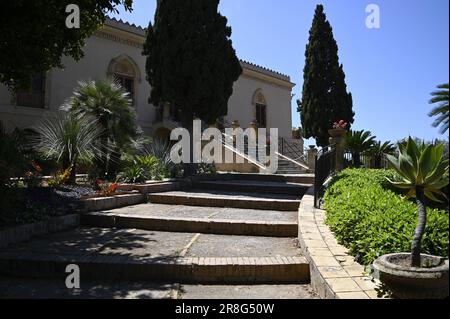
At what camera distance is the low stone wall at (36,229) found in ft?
16.1

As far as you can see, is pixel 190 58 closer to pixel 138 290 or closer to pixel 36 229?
pixel 36 229

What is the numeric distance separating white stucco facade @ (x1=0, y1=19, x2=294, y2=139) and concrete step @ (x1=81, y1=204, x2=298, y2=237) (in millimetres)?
9889

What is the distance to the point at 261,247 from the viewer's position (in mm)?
5145

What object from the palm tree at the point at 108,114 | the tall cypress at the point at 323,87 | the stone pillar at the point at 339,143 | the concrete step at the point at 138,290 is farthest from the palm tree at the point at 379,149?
the concrete step at the point at 138,290

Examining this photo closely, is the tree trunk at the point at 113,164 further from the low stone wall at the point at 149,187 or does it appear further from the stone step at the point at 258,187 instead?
the stone step at the point at 258,187

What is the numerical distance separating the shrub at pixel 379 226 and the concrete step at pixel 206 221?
3.16 ft

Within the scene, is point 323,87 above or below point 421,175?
above

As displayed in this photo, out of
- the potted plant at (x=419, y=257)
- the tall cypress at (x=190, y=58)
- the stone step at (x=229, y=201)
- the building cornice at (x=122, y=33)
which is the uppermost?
the building cornice at (x=122, y=33)

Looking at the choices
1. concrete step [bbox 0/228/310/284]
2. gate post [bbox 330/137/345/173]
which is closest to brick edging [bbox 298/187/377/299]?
concrete step [bbox 0/228/310/284]

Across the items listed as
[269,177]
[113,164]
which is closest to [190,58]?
[113,164]

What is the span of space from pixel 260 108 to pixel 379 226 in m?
23.1

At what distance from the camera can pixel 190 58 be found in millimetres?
11961

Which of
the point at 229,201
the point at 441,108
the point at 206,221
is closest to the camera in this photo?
the point at 441,108
